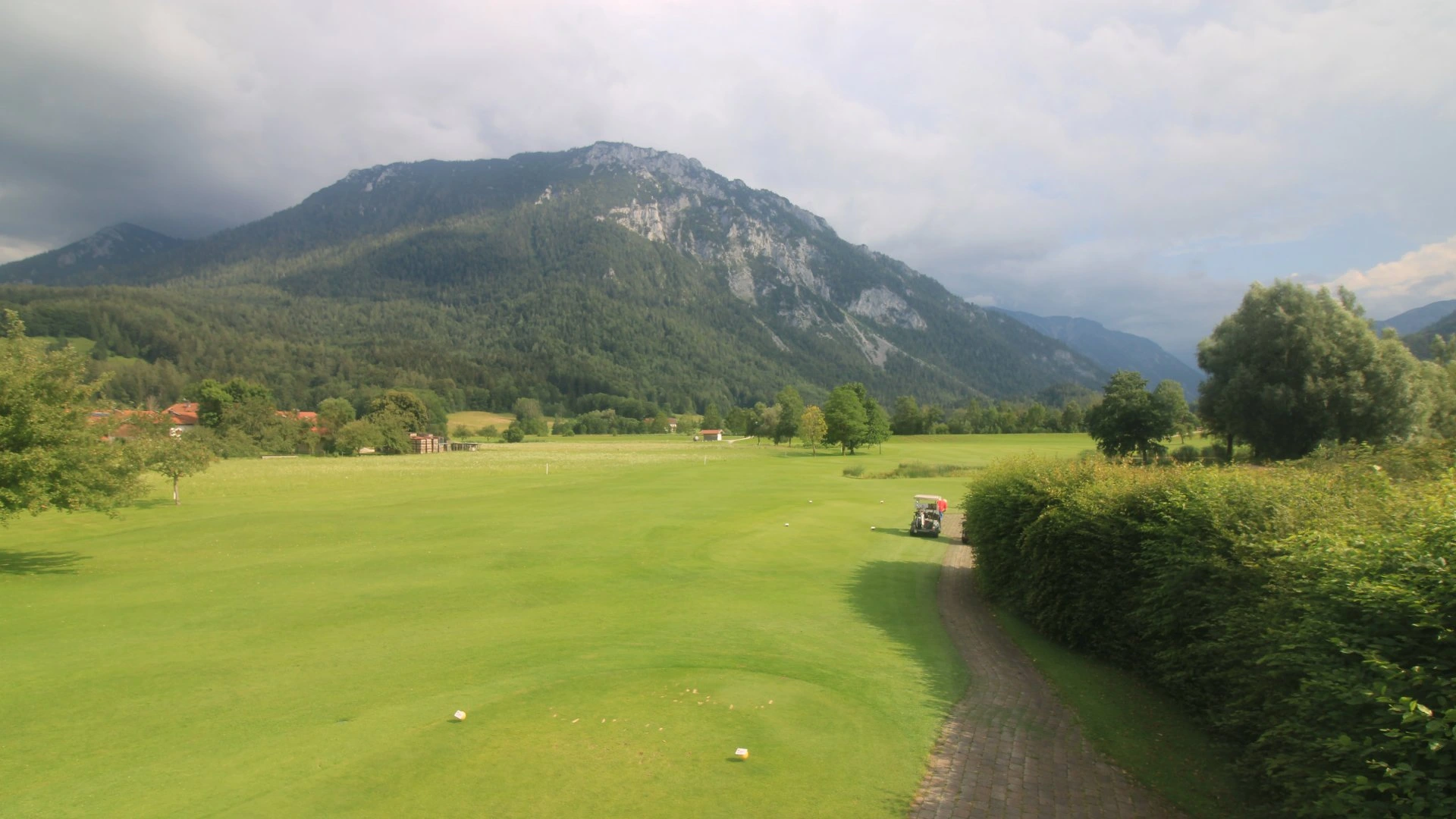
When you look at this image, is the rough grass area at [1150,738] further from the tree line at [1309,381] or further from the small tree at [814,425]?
the small tree at [814,425]

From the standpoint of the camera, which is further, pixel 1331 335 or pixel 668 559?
pixel 1331 335

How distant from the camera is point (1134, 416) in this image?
58.1m

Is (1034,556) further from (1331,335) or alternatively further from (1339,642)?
(1331,335)

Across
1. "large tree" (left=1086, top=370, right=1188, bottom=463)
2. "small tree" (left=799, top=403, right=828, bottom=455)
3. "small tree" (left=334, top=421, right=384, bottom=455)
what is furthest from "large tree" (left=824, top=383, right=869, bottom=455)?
"small tree" (left=334, top=421, right=384, bottom=455)

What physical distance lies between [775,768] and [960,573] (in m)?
17.0

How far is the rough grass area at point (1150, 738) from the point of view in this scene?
8.44 meters

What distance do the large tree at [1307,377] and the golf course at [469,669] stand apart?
66.7ft

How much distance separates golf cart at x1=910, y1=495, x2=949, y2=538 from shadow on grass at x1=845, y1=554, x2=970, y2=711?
6611 millimetres

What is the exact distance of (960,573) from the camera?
24078 millimetres

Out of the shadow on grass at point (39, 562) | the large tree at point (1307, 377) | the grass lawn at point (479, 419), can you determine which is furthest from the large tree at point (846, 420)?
the grass lawn at point (479, 419)

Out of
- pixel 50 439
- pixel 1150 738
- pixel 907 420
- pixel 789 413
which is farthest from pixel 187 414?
pixel 1150 738

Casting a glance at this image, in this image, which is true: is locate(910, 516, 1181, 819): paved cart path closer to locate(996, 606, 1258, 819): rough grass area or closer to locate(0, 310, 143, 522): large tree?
locate(996, 606, 1258, 819): rough grass area

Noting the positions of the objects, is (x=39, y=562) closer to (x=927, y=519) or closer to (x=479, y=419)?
(x=927, y=519)

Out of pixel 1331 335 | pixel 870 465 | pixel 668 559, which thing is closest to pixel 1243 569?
pixel 668 559
